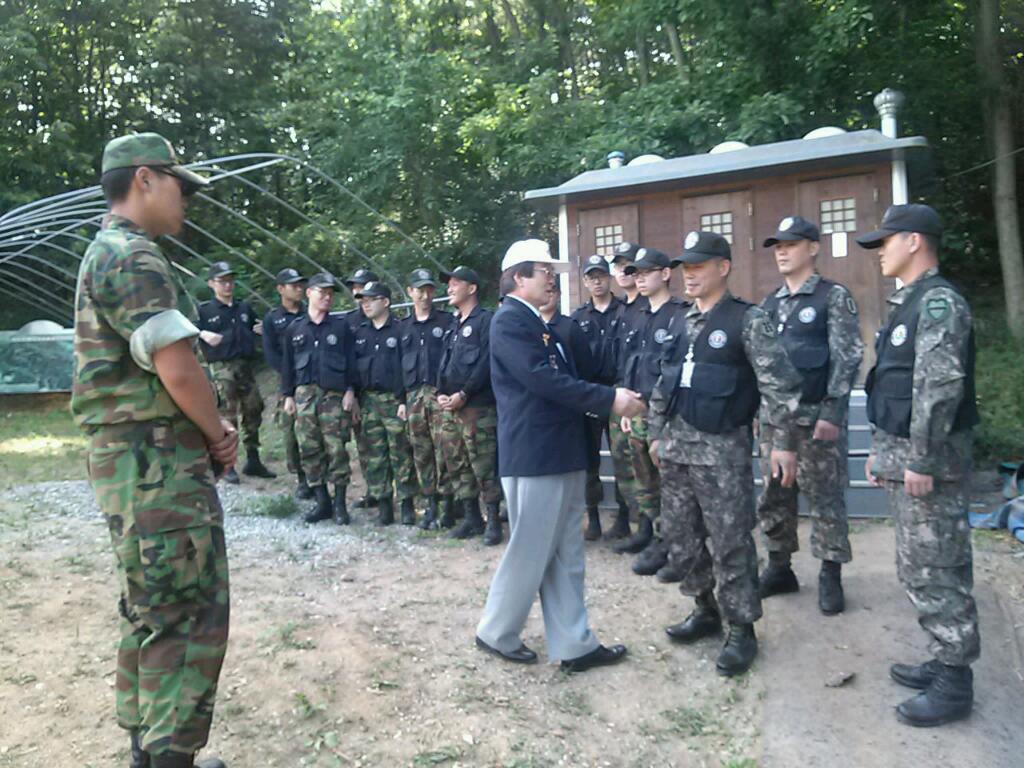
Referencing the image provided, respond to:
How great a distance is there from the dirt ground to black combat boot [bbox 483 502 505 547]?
0.66 m

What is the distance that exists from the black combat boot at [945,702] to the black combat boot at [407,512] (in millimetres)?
4279

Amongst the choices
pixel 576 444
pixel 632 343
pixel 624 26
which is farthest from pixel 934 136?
pixel 576 444

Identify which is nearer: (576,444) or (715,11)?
(576,444)

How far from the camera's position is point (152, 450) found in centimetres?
256

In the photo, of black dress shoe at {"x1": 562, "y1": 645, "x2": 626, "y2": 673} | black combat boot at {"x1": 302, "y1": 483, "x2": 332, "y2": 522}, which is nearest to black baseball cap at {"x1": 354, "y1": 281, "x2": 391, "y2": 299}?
black combat boot at {"x1": 302, "y1": 483, "x2": 332, "y2": 522}

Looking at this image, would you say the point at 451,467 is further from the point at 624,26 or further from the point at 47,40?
the point at 47,40

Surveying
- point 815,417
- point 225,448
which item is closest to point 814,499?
point 815,417

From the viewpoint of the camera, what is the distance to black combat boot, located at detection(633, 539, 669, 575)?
5.38 meters

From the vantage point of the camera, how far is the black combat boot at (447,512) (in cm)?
667

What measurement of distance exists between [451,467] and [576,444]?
8.99 ft

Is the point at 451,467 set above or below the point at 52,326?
below

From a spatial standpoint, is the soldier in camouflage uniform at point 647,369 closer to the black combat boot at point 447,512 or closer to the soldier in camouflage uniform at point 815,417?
the soldier in camouflage uniform at point 815,417

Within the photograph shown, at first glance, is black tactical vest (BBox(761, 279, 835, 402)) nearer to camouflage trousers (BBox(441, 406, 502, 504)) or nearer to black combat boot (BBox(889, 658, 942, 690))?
black combat boot (BBox(889, 658, 942, 690))

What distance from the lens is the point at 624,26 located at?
44.2 feet
